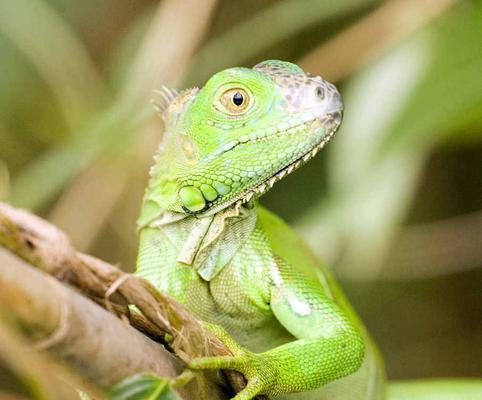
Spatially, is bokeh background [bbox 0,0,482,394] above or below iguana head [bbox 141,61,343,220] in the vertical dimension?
above

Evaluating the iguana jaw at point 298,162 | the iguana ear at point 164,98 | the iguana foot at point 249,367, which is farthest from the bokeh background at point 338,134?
the iguana foot at point 249,367

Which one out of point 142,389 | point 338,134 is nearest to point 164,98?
point 142,389

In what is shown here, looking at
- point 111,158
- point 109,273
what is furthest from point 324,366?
point 111,158

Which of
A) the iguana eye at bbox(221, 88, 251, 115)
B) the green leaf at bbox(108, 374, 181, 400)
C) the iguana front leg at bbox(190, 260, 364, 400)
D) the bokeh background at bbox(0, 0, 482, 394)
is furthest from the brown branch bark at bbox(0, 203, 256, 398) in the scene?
the bokeh background at bbox(0, 0, 482, 394)

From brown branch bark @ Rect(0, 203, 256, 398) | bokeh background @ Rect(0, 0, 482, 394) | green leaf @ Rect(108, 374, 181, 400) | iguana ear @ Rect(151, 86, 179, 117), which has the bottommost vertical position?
green leaf @ Rect(108, 374, 181, 400)

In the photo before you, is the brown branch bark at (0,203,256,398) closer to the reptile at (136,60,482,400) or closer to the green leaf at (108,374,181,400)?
the green leaf at (108,374,181,400)

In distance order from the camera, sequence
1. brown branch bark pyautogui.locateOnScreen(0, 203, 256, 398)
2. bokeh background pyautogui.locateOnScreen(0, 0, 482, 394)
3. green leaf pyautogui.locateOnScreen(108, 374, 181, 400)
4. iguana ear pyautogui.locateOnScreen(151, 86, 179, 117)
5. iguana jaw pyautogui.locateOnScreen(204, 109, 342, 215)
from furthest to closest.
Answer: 1. bokeh background pyautogui.locateOnScreen(0, 0, 482, 394)
2. iguana ear pyautogui.locateOnScreen(151, 86, 179, 117)
3. iguana jaw pyautogui.locateOnScreen(204, 109, 342, 215)
4. green leaf pyautogui.locateOnScreen(108, 374, 181, 400)
5. brown branch bark pyautogui.locateOnScreen(0, 203, 256, 398)

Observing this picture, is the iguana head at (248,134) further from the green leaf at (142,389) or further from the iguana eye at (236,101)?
the green leaf at (142,389)
